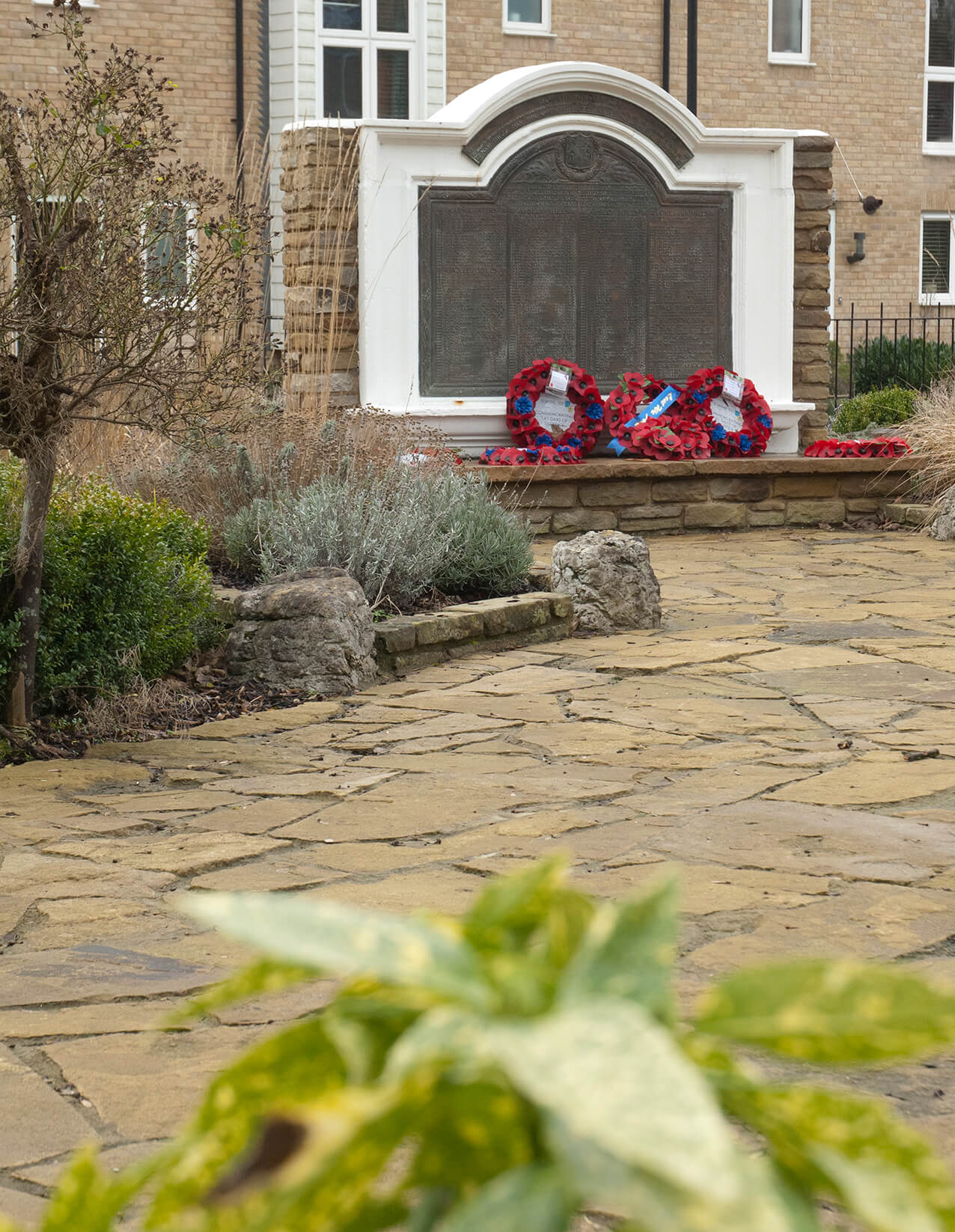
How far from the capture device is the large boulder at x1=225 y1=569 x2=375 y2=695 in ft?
19.8

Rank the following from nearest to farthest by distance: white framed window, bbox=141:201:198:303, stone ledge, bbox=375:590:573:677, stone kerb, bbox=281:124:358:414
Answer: white framed window, bbox=141:201:198:303
stone ledge, bbox=375:590:573:677
stone kerb, bbox=281:124:358:414

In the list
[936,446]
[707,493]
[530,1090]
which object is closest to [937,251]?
[936,446]

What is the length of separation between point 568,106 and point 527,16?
28.8 ft

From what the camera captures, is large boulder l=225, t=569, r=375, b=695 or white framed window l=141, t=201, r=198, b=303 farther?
large boulder l=225, t=569, r=375, b=695

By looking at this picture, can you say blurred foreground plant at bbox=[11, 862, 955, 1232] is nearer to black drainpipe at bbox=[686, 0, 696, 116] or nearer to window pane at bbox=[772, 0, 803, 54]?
black drainpipe at bbox=[686, 0, 696, 116]

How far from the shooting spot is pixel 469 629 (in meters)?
6.81

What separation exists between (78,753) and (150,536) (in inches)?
37.2

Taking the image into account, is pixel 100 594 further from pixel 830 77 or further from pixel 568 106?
pixel 830 77

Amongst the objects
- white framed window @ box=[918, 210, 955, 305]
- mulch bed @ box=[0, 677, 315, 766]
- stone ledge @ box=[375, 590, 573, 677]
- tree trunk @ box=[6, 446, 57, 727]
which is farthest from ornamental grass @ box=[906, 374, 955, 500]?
white framed window @ box=[918, 210, 955, 305]

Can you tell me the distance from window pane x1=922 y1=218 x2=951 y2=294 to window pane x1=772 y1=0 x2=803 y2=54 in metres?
3.60

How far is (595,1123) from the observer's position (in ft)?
1.32

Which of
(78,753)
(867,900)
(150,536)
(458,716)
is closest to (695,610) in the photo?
(458,716)

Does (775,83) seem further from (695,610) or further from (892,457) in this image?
(695,610)

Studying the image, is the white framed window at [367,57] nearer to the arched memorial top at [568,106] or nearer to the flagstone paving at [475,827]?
the arched memorial top at [568,106]
